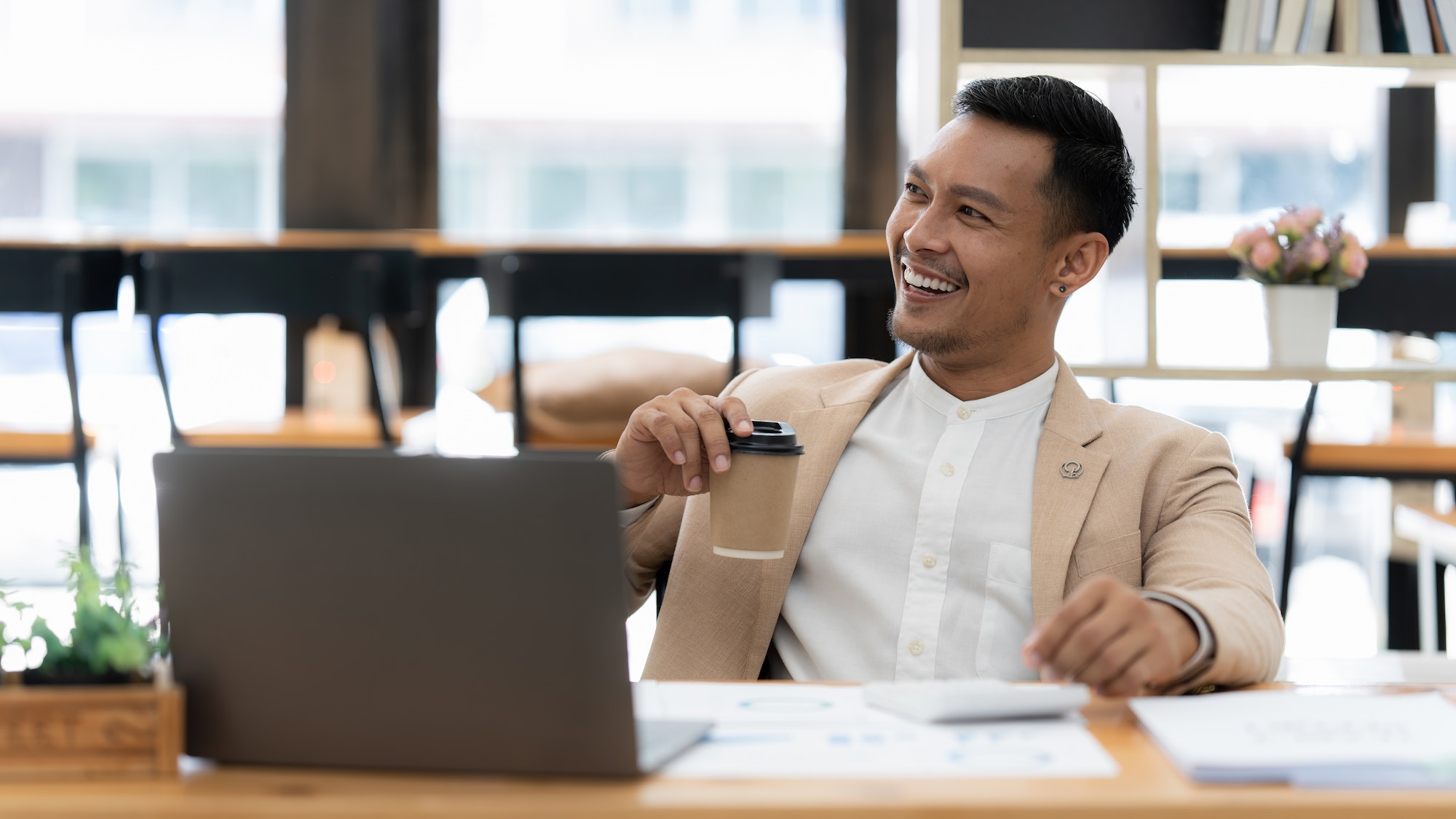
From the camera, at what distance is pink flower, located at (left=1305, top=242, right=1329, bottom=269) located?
7.59 feet

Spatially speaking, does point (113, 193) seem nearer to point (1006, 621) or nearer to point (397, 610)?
point (1006, 621)

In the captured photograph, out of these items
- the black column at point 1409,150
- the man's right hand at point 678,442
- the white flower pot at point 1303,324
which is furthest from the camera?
the black column at point 1409,150

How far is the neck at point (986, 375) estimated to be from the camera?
156cm

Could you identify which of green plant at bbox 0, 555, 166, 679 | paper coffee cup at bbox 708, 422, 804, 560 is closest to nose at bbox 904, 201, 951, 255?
paper coffee cup at bbox 708, 422, 804, 560

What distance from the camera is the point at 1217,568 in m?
1.19

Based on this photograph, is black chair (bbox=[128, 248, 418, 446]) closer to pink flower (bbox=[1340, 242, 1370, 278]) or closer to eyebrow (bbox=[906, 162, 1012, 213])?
eyebrow (bbox=[906, 162, 1012, 213])

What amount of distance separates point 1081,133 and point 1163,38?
0.96 metres

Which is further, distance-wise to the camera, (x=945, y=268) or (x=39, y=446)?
(x=39, y=446)

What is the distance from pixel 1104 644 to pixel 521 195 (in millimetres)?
3628

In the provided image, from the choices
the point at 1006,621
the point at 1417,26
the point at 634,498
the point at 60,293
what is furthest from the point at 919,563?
the point at 60,293

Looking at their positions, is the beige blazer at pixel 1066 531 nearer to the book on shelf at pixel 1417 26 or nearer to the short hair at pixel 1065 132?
the short hair at pixel 1065 132

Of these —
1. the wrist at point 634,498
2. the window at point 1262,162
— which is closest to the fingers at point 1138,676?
the wrist at point 634,498

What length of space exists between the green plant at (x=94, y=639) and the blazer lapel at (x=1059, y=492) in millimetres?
869

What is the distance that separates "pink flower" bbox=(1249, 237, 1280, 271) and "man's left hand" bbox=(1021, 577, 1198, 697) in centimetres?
160
